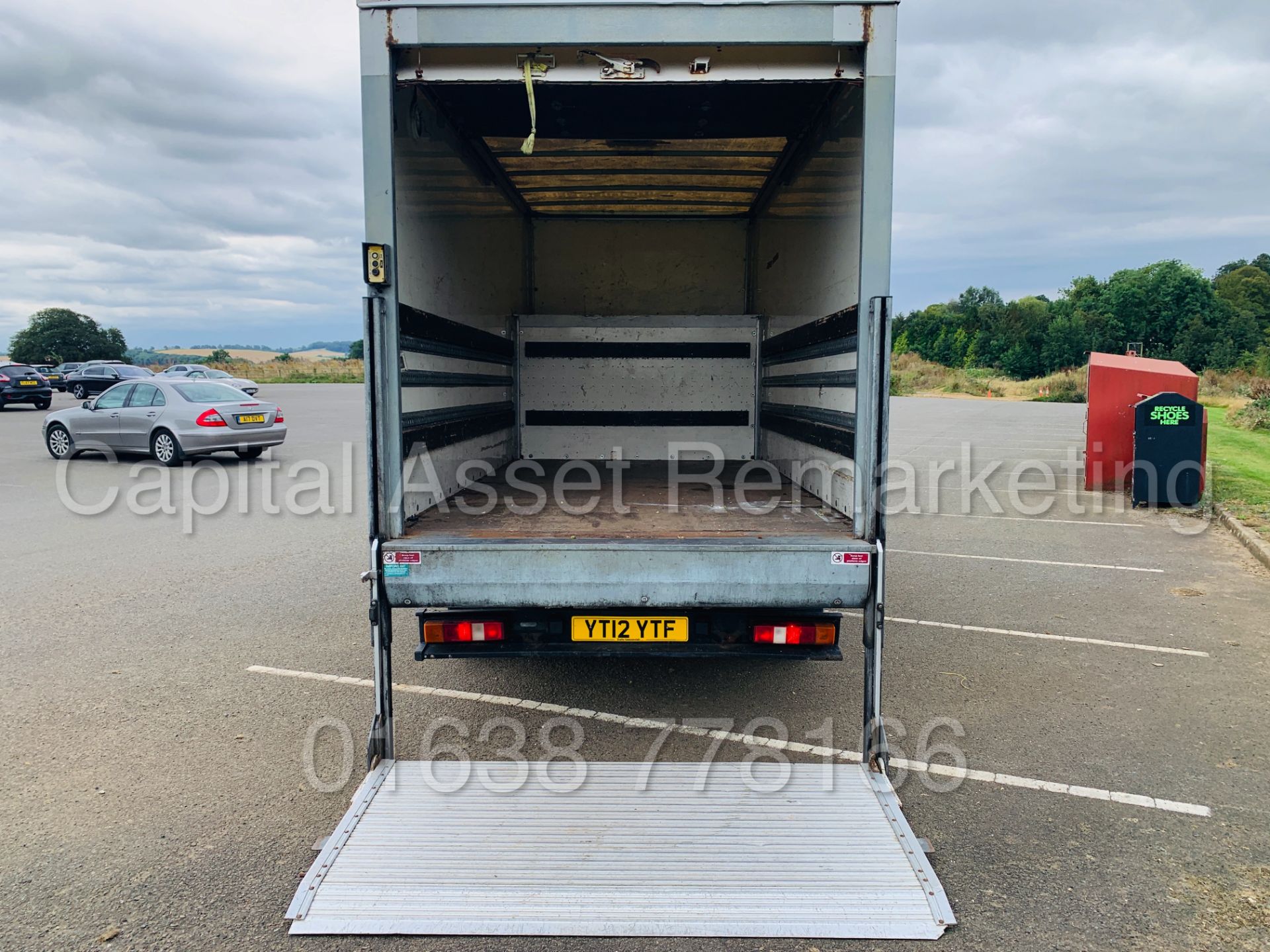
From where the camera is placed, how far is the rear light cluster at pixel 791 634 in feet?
12.0

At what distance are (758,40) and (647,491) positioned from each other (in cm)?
272

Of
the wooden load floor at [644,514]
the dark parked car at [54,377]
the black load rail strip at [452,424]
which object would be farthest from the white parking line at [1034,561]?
the dark parked car at [54,377]

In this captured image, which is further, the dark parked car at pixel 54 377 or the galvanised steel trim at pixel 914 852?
the dark parked car at pixel 54 377

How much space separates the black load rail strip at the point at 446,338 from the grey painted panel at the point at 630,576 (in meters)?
0.98

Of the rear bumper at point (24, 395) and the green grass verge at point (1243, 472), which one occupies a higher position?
the rear bumper at point (24, 395)

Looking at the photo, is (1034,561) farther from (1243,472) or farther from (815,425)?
(1243,472)

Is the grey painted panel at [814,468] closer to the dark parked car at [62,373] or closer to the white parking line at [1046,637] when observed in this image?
the white parking line at [1046,637]

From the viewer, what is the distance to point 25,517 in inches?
396

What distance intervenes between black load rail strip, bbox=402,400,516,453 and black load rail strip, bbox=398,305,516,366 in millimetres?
299

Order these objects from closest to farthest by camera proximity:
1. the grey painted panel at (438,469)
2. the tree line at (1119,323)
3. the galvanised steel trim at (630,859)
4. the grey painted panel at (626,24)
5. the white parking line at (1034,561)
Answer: the galvanised steel trim at (630,859) → the grey painted panel at (626,24) → the grey painted panel at (438,469) → the white parking line at (1034,561) → the tree line at (1119,323)

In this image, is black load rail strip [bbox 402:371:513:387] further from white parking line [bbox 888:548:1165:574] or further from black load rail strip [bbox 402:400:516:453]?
white parking line [bbox 888:548:1165:574]

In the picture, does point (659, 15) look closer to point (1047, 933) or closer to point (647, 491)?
point (647, 491)

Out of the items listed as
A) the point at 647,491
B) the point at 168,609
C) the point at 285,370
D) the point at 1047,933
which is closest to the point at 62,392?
the point at 285,370

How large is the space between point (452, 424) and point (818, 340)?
2.04 meters
